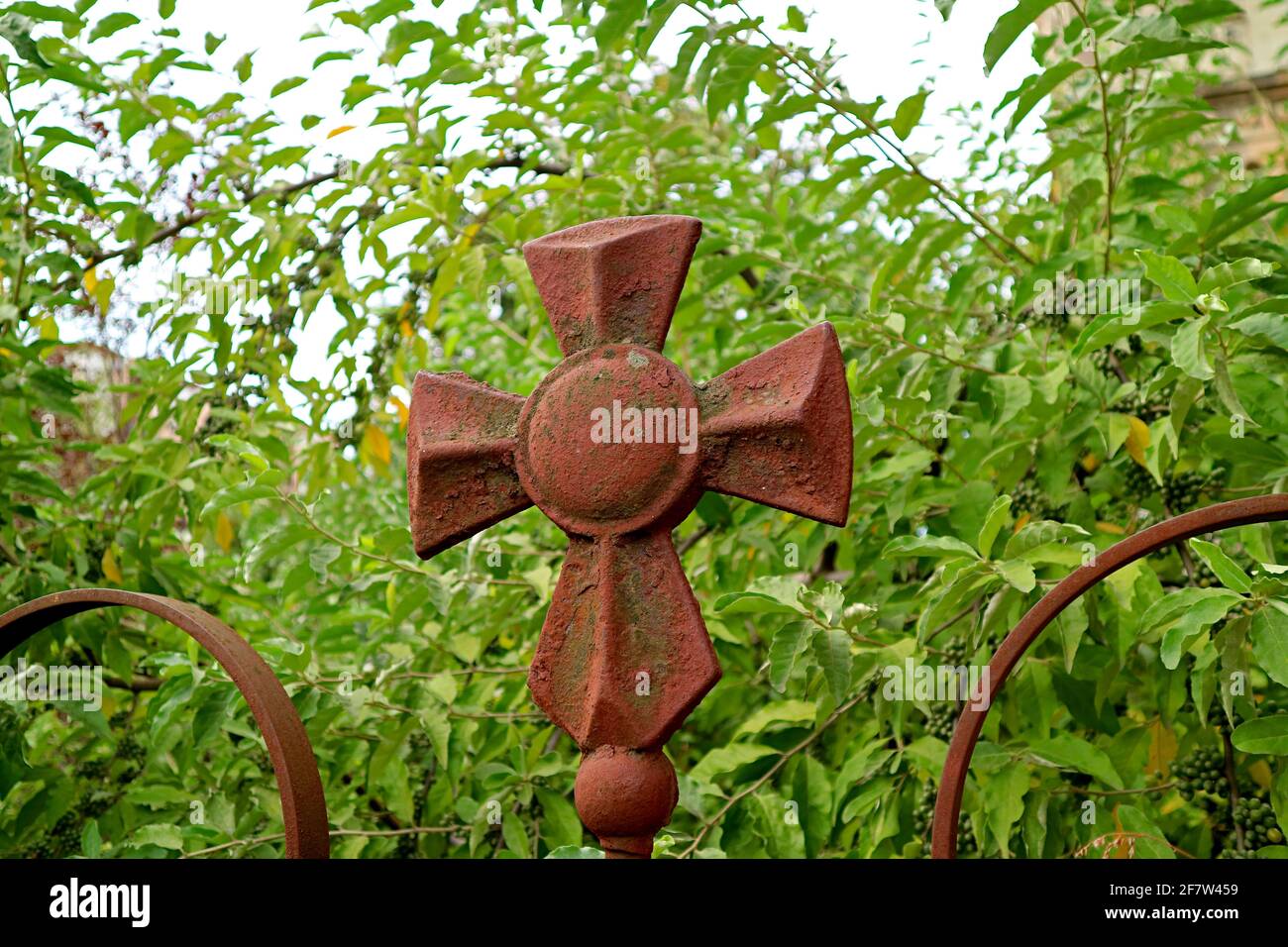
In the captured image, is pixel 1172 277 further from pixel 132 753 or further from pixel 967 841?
pixel 132 753

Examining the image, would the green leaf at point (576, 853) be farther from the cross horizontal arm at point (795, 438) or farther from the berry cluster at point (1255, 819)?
the berry cluster at point (1255, 819)

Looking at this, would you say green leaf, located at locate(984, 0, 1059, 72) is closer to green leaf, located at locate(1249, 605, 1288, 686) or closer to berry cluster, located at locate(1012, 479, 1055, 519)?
berry cluster, located at locate(1012, 479, 1055, 519)

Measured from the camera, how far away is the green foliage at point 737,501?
69.8 inches

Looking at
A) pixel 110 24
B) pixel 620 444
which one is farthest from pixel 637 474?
pixel 110 24

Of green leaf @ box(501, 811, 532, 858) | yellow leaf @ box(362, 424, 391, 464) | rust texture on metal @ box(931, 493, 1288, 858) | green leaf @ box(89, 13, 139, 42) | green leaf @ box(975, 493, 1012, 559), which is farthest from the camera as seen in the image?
yellow leaf @ box(362, 424, 391, 464)

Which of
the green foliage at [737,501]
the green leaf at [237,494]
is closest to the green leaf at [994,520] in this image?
the green foliage at [737,501]

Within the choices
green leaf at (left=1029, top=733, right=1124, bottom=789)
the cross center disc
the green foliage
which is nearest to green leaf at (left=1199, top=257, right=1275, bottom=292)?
the green foliage

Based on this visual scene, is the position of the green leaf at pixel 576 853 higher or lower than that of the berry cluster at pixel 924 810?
higher

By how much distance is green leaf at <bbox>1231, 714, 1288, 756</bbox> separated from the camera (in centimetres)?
143

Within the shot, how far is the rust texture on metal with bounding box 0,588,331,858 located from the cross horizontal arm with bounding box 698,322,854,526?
1.64 ft

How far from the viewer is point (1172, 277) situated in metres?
1.59
